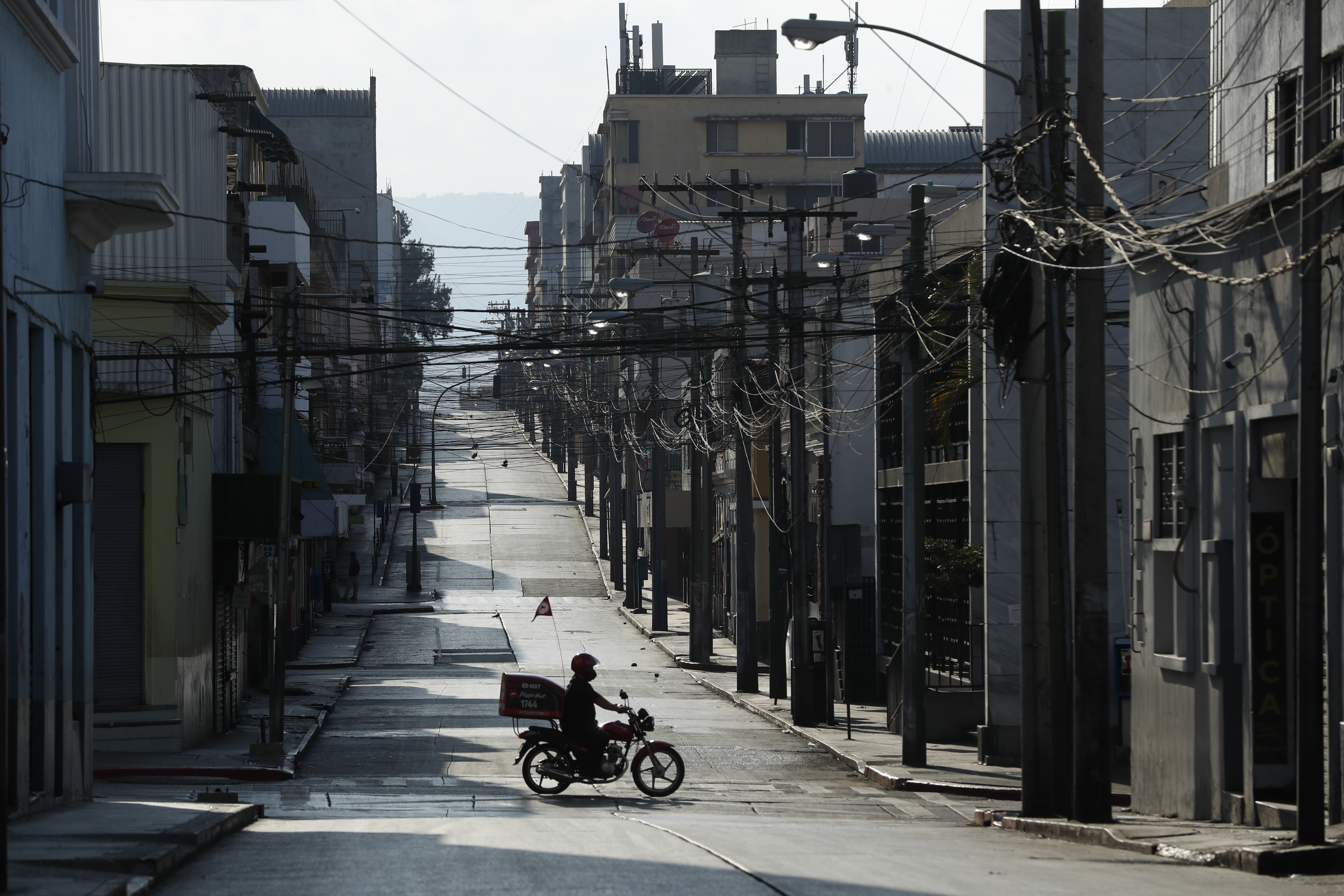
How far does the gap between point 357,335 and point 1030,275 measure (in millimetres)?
82275

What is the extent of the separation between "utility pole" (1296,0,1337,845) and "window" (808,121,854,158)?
8831 cm

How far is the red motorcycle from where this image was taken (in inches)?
785

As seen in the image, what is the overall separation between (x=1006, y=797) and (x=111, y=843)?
483 inches

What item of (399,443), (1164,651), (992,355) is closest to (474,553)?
(399,443)

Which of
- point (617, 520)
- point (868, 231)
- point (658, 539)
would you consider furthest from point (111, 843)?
point (617, 520)

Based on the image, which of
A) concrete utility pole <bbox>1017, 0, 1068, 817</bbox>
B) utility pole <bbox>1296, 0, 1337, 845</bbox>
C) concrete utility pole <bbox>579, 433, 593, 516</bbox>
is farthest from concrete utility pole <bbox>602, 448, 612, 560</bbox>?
utility pole <bbox>1296, 0, 1337, 845</bbox>

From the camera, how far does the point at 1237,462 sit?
15.3 meters

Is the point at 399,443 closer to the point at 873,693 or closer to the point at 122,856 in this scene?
the point at 873,693

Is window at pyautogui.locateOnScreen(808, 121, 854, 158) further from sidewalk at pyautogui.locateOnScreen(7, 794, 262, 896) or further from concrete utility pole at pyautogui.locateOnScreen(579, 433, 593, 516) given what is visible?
sidewalk at pyautogui.locateOnScreen(7, 794, 262, 896)

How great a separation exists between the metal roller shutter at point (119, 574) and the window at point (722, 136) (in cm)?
7671

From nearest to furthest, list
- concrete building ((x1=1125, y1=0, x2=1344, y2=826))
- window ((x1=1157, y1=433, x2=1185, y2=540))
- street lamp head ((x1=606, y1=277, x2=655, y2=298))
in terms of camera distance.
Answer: concrete building ((x1=1125, y1=0, x2=1344, y2=826)) → window ((x1=1157, y1=433, x2=1185, y2=540)) → street lamp head ((x1=606, y1=277, x2=655, y2=298))

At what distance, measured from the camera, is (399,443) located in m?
117

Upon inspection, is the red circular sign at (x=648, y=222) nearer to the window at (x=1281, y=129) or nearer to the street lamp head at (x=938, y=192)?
the street lamp head at (x=938, y=192)

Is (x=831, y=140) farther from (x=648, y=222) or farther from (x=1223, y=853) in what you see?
(x=1223, y=853)
